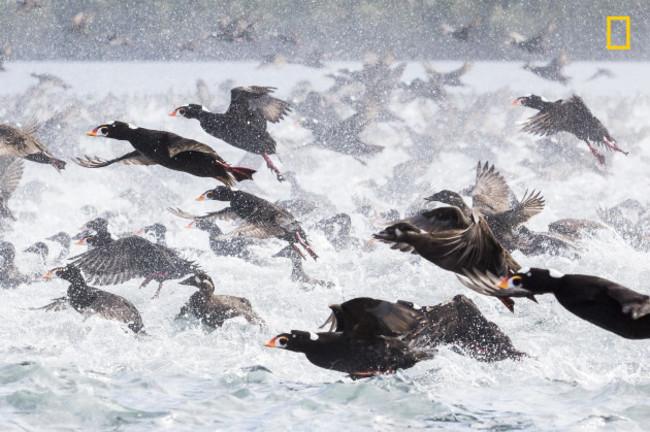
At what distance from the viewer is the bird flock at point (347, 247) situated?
437 centimetres

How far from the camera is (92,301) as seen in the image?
675 centimetres

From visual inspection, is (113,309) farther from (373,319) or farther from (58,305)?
(373,319)

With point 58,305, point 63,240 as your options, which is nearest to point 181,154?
point 58,305

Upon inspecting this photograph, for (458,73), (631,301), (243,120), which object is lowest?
(631,301)

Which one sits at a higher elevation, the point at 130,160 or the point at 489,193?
the point at 489,193

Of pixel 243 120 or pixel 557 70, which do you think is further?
pixel 557 70

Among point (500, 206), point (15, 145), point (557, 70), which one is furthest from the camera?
point (557, 70)

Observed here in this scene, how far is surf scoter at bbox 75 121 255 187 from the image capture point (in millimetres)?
5430

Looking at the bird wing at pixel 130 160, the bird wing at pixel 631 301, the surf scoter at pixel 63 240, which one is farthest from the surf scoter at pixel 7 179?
the bird wing at pixel 631 301

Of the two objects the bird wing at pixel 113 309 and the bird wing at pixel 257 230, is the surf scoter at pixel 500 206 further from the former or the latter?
the bird wing at pixel 113 309

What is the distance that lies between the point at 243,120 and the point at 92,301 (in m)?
1.81

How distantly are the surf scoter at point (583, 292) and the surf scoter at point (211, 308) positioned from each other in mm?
2867

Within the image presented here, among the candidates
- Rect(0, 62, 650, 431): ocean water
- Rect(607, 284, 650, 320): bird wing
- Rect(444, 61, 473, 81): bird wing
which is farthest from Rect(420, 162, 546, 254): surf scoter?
Rect(444, 61, 473, 81): bird wing

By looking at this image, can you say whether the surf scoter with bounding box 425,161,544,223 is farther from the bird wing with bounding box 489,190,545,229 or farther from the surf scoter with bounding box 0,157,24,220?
the surf scoter with bounding box 0,157,24,220
